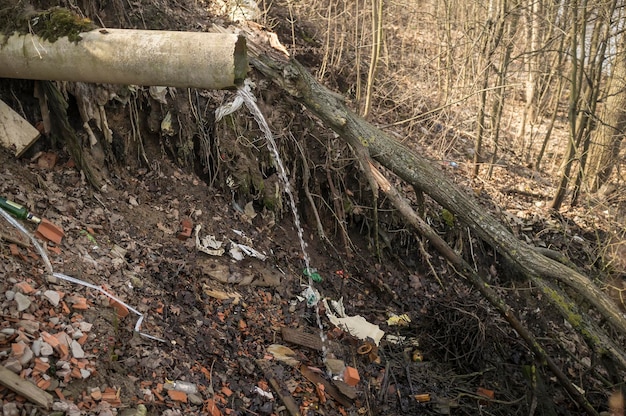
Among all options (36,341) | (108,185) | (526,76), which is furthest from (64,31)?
(526,76)

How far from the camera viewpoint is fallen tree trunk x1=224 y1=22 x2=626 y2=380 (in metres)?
3.96

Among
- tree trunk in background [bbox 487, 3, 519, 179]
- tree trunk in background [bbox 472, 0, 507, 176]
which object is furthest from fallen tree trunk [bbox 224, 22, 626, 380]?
tree trunk in background [bbox 487, 3, 519, 179]

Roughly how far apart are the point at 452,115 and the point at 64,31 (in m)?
7.86

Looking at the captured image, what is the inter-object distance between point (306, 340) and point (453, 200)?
1.79m

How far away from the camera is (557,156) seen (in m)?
10.7

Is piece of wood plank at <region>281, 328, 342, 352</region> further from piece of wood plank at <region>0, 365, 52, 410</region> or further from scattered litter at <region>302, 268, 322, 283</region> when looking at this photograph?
piece of wood plank at <region>0, 365, 52, 410</region>

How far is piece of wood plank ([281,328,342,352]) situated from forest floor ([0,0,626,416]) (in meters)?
0.01

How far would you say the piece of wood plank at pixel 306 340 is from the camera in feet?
14.5

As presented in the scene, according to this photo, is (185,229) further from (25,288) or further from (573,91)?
(573,91)

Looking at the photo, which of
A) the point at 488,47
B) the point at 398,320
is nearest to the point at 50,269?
the point at 398,320

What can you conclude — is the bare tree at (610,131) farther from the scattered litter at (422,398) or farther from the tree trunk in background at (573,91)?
the scattered litter at (422,398)

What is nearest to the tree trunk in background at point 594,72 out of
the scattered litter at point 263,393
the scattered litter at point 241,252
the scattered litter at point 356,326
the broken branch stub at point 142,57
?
the scattered litter at point 356,326

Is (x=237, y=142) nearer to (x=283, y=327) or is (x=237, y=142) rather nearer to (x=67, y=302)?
(x=283, y=327)

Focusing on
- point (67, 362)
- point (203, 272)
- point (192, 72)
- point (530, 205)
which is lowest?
point (530, 205)
